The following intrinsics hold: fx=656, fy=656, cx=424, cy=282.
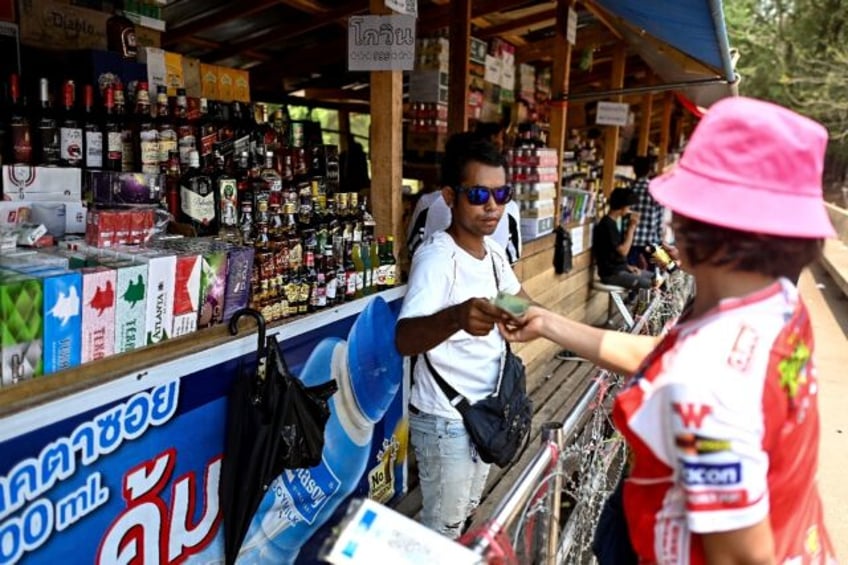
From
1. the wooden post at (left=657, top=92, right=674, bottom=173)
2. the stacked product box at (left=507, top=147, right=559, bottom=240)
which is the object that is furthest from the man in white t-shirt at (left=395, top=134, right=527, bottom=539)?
the wooden post at (left=657, top=92, right=674, bottom=173)

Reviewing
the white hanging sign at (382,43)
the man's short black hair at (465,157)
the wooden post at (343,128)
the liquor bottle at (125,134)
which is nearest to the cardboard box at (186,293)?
the liquor bottle at (125,134)

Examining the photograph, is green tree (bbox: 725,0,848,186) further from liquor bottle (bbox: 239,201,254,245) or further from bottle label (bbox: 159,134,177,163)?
bottle label (bbox: 159,134,177,163)

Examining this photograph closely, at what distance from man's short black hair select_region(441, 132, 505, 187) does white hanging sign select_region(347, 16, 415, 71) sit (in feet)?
2.26

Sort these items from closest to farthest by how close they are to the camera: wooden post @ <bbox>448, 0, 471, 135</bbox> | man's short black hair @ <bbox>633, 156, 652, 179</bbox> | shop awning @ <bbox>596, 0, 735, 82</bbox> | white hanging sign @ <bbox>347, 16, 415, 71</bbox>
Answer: white hanging sign @ <bbox>347, 16, 415, 71</bbox>
shop awning @ <bbox>596, 0, 735, 82</bbox>
wooden post @ <bbox>448, 0, 471, 135</bbox>
man's short black hair @ <bbox>633, 156, 652, 179</bbox>

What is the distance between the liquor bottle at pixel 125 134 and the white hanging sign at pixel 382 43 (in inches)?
38.5

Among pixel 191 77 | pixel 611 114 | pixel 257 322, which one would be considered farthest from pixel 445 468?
pixel 611 114

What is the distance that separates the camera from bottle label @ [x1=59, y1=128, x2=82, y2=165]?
236cm

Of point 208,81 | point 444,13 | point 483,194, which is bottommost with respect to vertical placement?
point 483,194

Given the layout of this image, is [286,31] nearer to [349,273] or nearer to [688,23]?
[688,23]

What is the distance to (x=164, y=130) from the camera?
2.46m

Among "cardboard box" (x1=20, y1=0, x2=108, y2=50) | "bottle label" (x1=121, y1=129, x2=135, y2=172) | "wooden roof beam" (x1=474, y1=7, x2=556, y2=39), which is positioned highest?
"wooden roof beam" (x1=474, y1=7, x2=556, y2=39)

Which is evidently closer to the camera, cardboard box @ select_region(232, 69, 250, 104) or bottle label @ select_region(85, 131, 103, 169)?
bottle label @ select_region(85, 131, 103, 169)

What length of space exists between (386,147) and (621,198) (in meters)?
4.07

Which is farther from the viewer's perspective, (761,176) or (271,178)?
(271,178)
